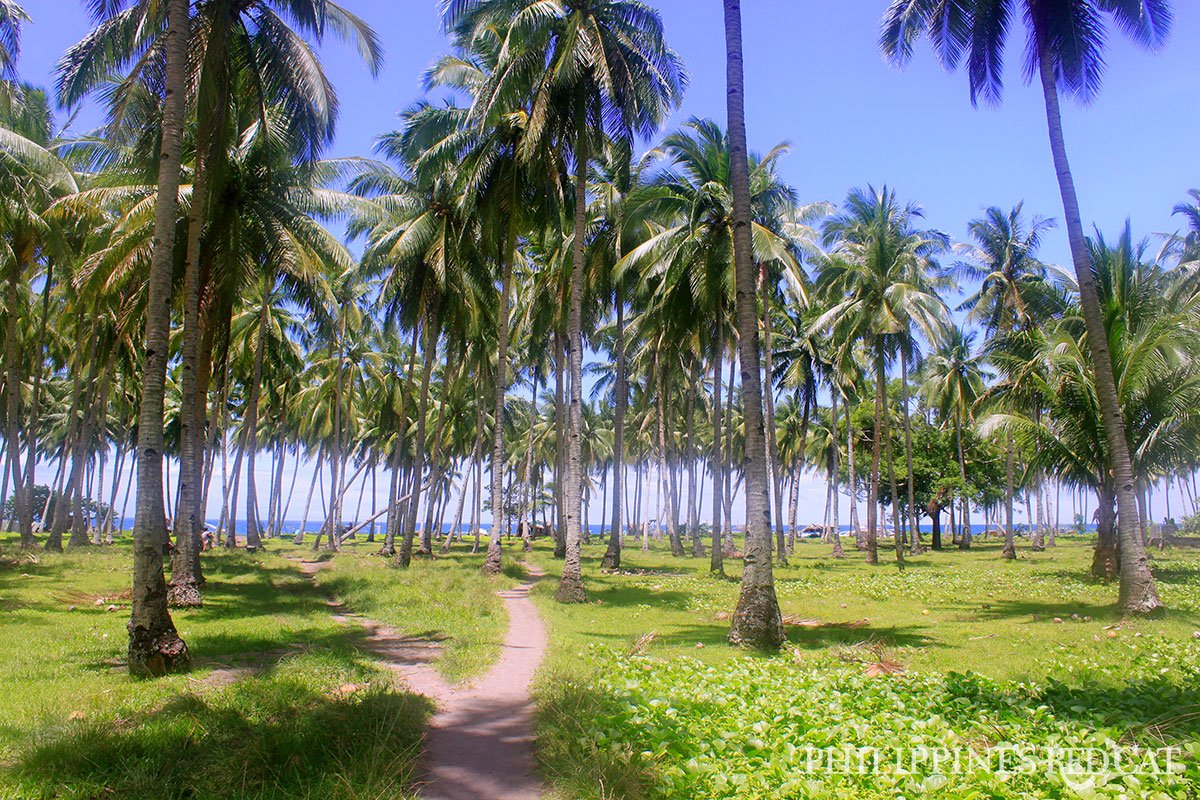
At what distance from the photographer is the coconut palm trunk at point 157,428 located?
8.47m

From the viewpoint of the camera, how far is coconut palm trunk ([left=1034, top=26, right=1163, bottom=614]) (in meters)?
13.1

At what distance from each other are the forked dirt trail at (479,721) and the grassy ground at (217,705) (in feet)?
0.82

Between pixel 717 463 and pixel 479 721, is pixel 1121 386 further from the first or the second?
pixel 479 721

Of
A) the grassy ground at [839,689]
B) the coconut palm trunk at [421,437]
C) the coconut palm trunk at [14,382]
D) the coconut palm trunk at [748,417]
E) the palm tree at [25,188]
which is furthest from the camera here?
the coconut palm trunk at [421,437]

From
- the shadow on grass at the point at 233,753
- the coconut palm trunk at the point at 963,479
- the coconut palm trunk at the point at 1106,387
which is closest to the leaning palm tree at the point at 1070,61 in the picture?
the coconut palm trunk at the point at 1106,387

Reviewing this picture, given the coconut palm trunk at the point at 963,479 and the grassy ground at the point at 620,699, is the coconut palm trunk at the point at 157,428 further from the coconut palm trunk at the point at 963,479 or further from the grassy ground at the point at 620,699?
the coconut palm trunk at the point at 963,479

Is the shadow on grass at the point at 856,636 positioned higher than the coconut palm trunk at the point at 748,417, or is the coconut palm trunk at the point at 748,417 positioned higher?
the coconut palm trunk at the point at 748,417

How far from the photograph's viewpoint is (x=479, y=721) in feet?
23.4

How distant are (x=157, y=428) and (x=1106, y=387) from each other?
1613 cm

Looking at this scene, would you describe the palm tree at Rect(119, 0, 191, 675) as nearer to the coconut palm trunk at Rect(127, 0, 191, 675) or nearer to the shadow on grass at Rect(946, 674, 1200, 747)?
the coconut palm trunk at Rect(127, 0, 191, 675)

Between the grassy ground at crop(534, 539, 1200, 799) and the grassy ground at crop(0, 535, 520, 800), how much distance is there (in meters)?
1.45

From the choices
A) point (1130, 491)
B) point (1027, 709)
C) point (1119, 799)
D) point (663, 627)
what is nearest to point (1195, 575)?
point (1130, 491)

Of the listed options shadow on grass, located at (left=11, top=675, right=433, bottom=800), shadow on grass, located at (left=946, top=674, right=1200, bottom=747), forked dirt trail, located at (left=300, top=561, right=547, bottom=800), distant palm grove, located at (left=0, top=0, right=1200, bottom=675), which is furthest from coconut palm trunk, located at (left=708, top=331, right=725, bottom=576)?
shadow on grass, located at (left=11, top=675, right=433, bottom=800)

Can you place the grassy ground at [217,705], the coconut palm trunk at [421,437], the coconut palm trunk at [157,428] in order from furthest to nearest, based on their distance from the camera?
the coconut palm trunk at [421,437] → the coconut palm trunk at [157,428] → the grassy ground at [217,705]
